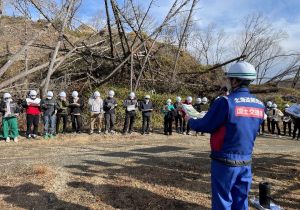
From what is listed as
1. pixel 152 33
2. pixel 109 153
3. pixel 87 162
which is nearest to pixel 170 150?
pixel 109 153

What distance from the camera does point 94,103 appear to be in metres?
16.3

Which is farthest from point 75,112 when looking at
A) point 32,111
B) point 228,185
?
point 228,185

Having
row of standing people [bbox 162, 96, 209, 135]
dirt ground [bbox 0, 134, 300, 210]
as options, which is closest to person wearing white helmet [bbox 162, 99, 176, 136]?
row of standing people [bbox 162, 96, 209, 135]

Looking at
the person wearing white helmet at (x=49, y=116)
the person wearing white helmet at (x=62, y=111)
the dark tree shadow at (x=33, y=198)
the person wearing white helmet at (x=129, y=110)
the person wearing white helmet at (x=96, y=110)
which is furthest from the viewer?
the person wearing white helmet at (x=129, y=110)

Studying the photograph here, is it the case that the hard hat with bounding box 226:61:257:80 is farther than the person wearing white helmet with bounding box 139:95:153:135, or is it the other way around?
the person wearing white helmet with bounding box 139:95:153:135

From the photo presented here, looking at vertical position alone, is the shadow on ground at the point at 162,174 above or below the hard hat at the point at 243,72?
below

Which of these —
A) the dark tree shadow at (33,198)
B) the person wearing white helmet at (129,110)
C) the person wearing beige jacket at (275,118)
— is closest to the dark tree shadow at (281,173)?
the dark tree shadow at (33,198)

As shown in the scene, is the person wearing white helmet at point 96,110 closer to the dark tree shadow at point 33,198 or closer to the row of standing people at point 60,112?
the row of standing people at point 60,112

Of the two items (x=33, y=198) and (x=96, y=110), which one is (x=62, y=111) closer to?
(x=96, y=110)

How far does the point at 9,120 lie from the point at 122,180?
8.08 meters

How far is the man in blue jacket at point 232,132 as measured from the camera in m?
4.08

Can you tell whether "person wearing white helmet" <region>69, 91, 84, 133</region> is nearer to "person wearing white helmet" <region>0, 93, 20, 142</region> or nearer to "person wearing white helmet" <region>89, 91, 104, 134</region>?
"person wearing white helmet" <region>89, 91, 104, 134</region>

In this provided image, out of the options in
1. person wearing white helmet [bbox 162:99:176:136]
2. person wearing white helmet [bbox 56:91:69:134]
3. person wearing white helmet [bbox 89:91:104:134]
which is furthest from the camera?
person wearing white helmet [bbox 162:99:176:136]

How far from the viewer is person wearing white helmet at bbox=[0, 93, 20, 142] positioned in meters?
13.7
